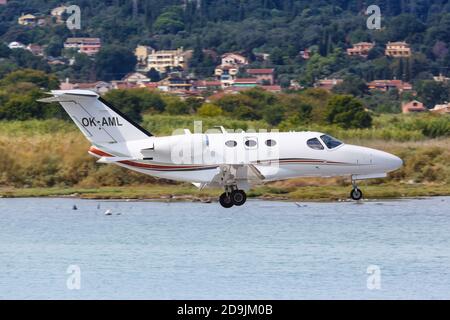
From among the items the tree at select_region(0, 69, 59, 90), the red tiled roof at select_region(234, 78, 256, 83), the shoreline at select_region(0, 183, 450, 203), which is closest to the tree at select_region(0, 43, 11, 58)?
the red tiled roof at select_region(234, 78, 256, 83)

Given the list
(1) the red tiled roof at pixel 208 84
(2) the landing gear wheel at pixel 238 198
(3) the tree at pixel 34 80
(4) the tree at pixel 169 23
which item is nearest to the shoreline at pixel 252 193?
(2) the landing gear wheel at pixel 238 198

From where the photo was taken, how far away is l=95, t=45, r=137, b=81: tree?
434ft

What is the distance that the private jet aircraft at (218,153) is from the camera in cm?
3722

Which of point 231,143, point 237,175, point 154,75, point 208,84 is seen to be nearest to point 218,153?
point 231,143

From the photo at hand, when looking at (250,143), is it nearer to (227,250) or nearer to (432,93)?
(227,250)

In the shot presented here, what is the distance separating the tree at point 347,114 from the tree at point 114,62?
6442 cm

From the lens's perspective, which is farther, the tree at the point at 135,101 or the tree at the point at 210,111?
the tree at the point at 135,101

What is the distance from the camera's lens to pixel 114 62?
136 meters

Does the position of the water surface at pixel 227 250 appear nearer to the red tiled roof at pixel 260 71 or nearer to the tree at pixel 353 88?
the tree at pixel 353 88

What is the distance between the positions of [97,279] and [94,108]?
18.7ft

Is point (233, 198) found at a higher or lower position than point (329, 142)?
lower

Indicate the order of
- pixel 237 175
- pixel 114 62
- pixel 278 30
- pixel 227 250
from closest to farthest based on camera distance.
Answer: pixel 237 175, pixel 227 250, pixel 114 62, pixel 278 30

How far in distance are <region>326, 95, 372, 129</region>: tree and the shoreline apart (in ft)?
47.7

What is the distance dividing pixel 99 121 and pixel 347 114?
31.4 m
